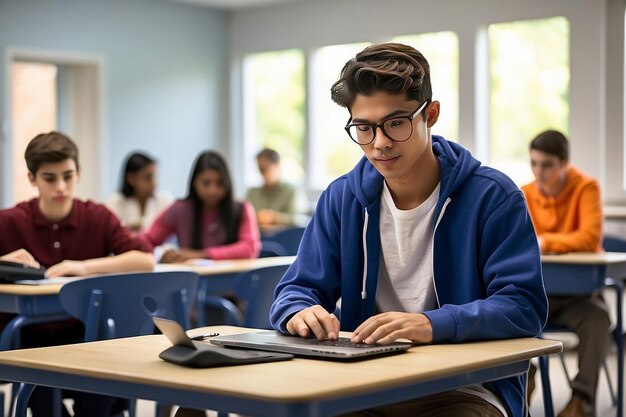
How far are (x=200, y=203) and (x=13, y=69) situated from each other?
379cm

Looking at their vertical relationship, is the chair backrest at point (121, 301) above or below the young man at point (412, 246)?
below

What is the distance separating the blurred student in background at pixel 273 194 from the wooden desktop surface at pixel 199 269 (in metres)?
3.61

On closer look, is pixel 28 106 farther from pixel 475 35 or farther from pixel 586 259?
pixel 586 259

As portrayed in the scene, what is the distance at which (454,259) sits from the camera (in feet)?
7.06

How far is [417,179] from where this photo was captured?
2.21m

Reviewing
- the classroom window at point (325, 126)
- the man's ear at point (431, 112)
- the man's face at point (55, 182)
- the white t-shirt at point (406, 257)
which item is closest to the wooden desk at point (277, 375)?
the white t-shirt at point (406, 257)

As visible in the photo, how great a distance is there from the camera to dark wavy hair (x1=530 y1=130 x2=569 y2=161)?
15.4 feet

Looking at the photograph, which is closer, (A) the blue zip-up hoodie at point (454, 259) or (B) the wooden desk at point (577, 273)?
(A) the blue zip-up hoodie at point (454, 259)

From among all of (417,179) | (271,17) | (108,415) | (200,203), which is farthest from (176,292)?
(271,17)

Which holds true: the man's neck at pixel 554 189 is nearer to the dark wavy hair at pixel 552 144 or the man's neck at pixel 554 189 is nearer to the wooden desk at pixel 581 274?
the dark wavy hair at pixel 552 144

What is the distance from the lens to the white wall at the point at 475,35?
7.52 metres

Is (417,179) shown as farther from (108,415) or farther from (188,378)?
(108,415)

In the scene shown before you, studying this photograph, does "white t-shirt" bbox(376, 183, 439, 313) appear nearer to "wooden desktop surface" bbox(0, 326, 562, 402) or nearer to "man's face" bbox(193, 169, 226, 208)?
"wooden desktop surface" bbox(0, 326, 562, 402)

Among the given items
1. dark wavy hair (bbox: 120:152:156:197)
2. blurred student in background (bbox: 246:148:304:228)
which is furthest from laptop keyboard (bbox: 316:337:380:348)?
blurred student in background (bbox: 246:148:304:228)
